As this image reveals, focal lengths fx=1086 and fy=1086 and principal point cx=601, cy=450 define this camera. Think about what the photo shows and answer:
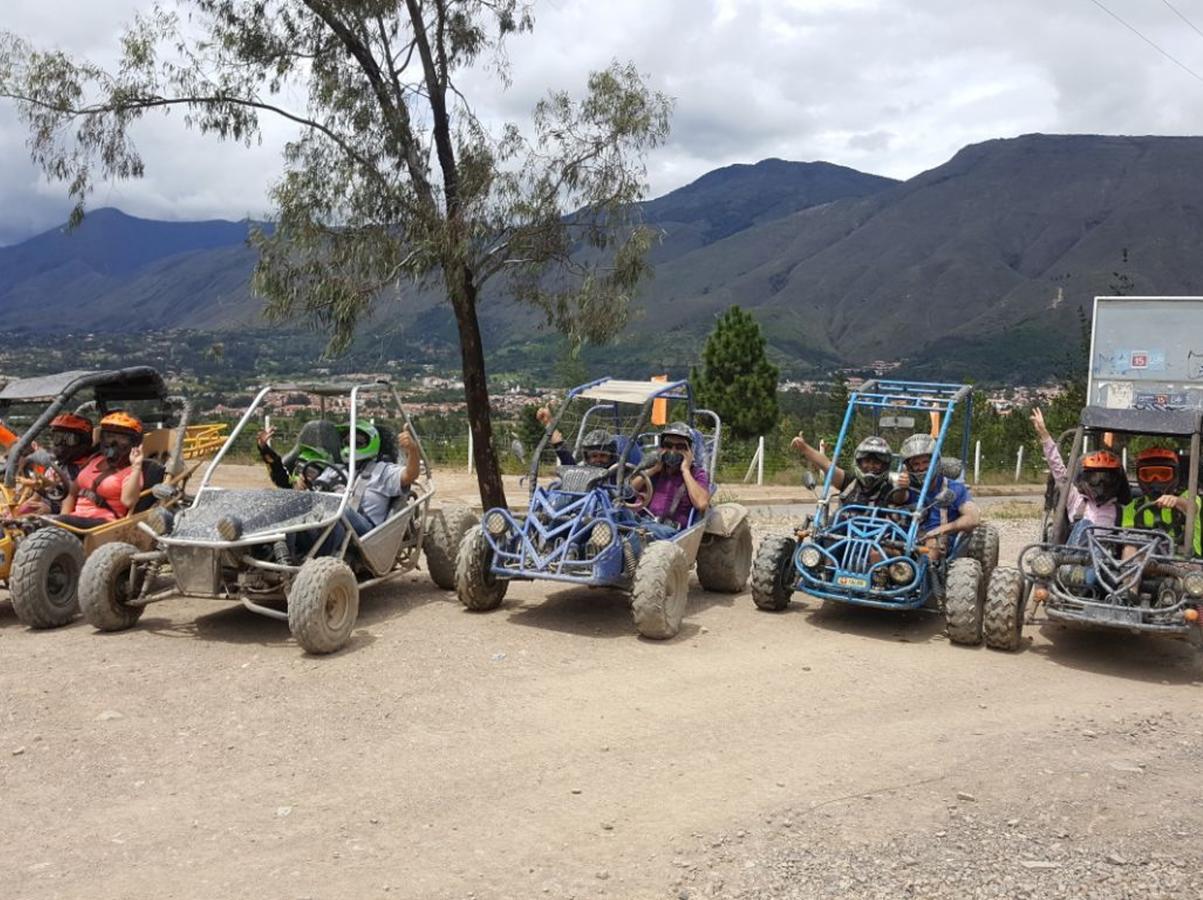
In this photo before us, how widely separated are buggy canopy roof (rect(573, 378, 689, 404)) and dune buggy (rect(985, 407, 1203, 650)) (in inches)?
129

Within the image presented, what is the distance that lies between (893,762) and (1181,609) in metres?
3.12

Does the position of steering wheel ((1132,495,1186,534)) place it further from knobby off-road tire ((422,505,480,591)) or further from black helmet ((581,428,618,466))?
knobby off-road tire ((422,505,480,591))

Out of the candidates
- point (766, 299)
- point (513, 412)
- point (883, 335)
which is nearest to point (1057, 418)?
point (513, 412)

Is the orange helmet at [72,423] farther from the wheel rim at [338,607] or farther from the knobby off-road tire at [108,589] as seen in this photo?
the wheel rim at [338,607]

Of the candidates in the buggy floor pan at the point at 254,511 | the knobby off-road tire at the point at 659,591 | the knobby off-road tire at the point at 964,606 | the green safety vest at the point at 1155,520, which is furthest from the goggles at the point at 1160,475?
the buggy floor pan at the point at 254,511

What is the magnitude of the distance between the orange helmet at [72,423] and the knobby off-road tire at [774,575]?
20.8 ft

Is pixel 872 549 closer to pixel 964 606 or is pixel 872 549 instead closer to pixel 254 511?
pixel 964 606

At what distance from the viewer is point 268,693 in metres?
7.04

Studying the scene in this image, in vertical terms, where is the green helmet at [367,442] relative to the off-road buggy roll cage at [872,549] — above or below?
above

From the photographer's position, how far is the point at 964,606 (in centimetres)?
842

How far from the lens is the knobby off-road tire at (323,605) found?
7.64 metres

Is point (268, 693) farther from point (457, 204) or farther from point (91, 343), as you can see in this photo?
point (91, 343)

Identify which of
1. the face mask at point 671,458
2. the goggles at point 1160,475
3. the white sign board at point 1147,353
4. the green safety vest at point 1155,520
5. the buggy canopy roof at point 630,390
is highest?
the white sign board at point 1147,353

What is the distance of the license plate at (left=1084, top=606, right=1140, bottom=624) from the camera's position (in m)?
7.71
